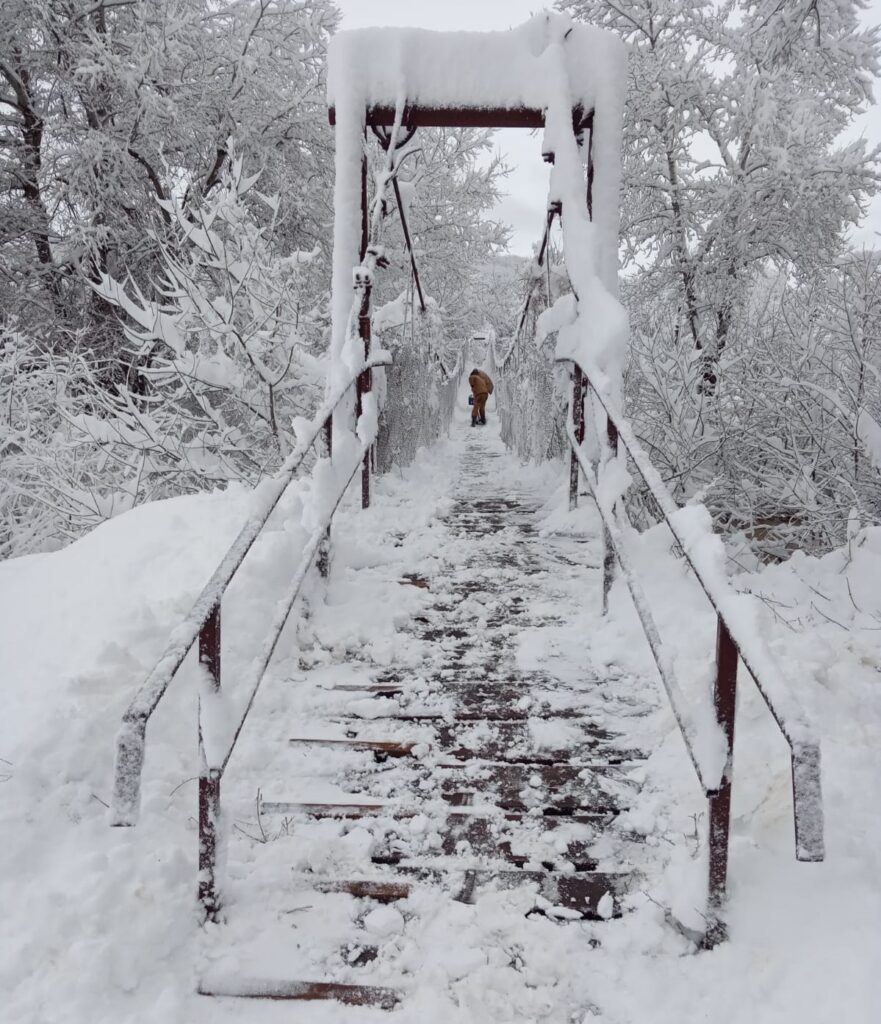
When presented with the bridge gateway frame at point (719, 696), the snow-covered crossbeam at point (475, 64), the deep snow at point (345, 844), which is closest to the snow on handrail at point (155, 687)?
the deep snow at point (345, 844)

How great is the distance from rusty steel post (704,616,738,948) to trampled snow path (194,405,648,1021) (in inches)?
10.5

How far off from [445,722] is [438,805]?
20.5 inches

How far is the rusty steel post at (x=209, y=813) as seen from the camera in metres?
1.96

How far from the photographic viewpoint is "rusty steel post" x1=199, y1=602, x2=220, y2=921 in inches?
77.4

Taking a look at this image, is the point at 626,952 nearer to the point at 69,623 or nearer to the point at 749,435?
the point at 69,623

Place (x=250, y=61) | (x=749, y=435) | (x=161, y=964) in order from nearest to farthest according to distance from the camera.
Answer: (x=161, y=964) → (x=749, y=435) → (x=250, y=61)

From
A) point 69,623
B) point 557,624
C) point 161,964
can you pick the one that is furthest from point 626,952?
point 69,623

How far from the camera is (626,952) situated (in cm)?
191

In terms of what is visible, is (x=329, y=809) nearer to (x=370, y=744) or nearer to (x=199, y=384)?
(x=370, y=744)

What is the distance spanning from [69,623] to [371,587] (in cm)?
151

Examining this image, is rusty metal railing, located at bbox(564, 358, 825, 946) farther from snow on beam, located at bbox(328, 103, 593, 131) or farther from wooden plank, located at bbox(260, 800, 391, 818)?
snow on beam, located at bbox(328, 103, 593, 131)

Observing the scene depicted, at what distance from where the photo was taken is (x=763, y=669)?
5.45 ft

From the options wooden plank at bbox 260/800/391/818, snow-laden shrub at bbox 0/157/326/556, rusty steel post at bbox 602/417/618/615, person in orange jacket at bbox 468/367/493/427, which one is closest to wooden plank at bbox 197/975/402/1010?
Result: wooden plank at bbox 260/800/391/818

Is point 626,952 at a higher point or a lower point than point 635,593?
lower
